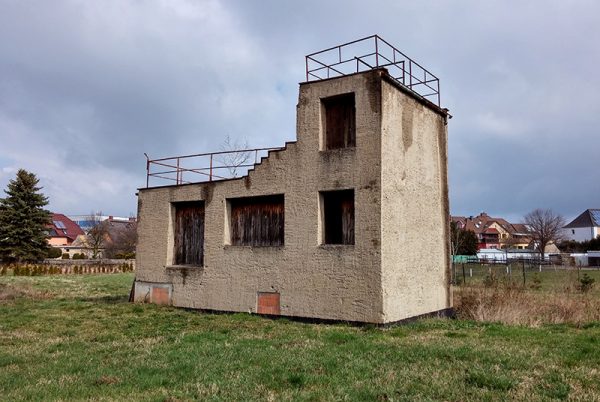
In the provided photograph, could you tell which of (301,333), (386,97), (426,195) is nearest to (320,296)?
(301,333)

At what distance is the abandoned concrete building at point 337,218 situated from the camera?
12844 millimetres

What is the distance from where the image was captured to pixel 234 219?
1585cm

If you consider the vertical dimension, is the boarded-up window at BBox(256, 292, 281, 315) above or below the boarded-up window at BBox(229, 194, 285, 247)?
below

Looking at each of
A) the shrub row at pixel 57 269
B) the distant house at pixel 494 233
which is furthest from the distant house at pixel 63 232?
the distant house at pixel 494 233

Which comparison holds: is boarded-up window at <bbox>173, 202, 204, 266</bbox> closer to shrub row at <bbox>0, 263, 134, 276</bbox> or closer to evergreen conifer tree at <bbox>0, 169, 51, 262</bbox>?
shrub row at <bbox>0, 263, 134, 276</bbox>

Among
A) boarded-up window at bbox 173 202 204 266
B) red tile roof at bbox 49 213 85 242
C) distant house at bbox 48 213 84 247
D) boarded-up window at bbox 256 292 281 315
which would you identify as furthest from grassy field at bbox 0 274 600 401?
red tile roof at bbox 49 213 85 242

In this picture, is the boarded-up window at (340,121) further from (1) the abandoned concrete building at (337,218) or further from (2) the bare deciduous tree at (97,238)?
(2) the bare deciduous tree at (97,238)

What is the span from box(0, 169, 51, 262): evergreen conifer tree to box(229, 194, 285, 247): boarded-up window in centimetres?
3653

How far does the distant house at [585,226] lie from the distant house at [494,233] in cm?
732

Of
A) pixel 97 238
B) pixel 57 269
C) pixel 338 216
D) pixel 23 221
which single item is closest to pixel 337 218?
pixel 338 216

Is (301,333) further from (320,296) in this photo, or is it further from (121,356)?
(121,356)

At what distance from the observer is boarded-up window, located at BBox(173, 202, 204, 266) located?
55.1 ft

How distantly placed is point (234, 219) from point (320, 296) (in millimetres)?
4089

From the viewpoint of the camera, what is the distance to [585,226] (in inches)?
3524
